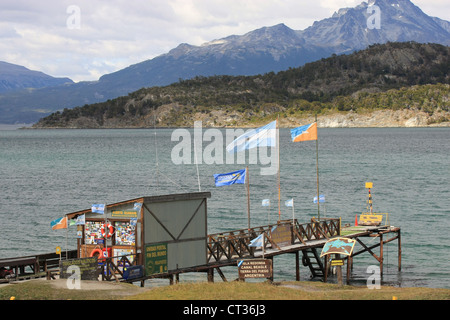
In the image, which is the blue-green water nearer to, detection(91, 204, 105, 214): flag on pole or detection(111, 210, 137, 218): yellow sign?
detection(111, 210, 137, 218): yellow sign

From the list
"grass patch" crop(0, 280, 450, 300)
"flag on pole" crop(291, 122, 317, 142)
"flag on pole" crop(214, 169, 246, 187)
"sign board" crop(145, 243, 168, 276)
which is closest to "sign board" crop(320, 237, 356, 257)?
"grass patch" crop(0, 280, 450, 300)

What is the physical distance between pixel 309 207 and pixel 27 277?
3612cm

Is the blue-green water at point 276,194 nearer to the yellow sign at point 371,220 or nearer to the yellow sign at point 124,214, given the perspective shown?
the yellow sign at point 371,220

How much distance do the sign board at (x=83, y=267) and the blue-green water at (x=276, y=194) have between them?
19.3ft

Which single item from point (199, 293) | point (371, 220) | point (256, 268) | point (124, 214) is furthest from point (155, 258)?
point (371, 220)

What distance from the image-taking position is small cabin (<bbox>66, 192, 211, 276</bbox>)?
84.4ft

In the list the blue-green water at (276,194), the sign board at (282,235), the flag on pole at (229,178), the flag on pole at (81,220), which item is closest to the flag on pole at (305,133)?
the sign board at (282,235)

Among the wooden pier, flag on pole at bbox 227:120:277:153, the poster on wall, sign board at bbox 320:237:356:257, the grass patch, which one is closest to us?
the grass patch

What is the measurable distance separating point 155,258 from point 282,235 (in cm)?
753

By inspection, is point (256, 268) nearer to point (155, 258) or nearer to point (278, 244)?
point (155, 258)

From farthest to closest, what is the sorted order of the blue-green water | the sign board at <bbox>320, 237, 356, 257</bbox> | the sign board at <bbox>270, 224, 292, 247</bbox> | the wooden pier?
the blue-green water, the sign board at <bbox>270, 224, 292, 247</bbox>, the wooden pier, the sign board at <bbox>320, 237, 356, 257</bbox>

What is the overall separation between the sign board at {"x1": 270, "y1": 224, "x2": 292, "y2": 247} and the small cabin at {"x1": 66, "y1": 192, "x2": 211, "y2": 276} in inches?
174
